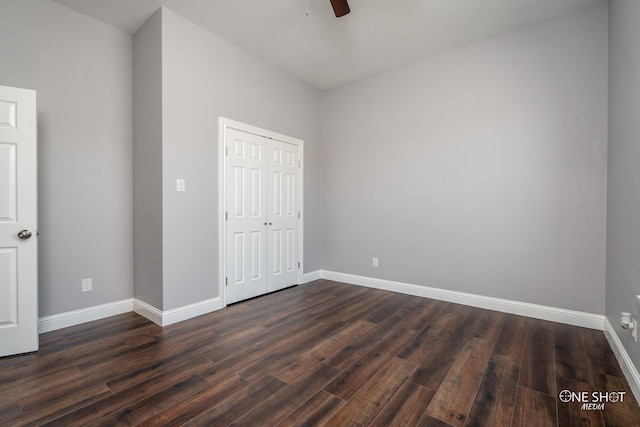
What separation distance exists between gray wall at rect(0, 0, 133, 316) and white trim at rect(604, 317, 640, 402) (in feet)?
13.6

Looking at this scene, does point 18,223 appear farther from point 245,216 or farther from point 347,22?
point 347,22

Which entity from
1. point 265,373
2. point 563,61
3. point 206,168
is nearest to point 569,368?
point 265,373

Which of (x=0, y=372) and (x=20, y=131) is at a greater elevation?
(x=20, y=131)

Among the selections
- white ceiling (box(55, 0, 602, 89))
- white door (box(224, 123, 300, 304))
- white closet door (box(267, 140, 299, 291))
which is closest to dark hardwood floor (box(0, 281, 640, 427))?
white door (box(224, 123, 300, 304))

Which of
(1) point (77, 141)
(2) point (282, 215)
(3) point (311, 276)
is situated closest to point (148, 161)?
(1) point (77, 141)

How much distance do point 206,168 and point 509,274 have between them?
135 inches

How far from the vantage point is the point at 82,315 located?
2.79 m

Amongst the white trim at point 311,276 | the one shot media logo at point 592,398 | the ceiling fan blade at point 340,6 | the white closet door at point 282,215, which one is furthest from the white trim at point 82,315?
the one shot media logo at point 592,398

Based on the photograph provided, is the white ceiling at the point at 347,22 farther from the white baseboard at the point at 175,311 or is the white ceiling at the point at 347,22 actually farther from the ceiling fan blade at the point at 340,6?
the white baseboard at the point at 175,311

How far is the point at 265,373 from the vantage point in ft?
6.39

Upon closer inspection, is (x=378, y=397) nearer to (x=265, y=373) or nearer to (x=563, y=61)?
(x=265, y=373)

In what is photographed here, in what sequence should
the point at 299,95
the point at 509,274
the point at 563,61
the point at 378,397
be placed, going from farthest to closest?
the point at 299,95
the point at 509,274
the point at 563,61
the point at 378,397

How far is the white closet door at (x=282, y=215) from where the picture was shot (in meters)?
3.87

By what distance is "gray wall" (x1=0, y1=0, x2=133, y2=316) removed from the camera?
2.52 m
